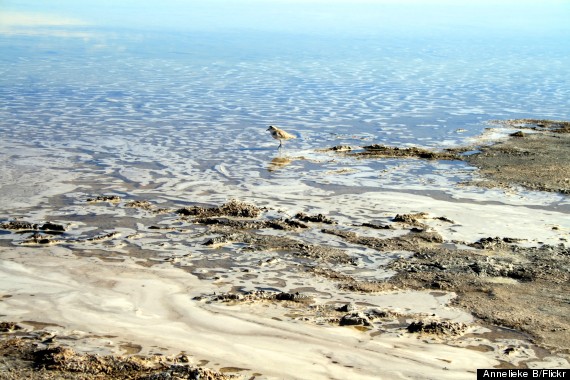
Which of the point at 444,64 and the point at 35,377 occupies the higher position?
the point at 444,64

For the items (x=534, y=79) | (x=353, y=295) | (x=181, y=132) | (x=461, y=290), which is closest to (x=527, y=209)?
(x=461, y=290)

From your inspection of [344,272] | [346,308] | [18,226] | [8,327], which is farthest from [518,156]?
[8,327]

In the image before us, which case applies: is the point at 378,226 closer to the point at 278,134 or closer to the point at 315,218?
the point at 315,218

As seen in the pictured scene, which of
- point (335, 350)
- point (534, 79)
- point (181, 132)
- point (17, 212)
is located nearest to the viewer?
point (335, 350)

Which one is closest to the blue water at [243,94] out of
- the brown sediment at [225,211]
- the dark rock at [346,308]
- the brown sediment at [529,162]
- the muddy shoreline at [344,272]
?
the brown sediment at [529,162]

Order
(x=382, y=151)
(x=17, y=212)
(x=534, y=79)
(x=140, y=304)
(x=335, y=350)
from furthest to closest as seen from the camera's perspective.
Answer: (x=534, y=79)
(x=382, y=151)
(x=17, y=212)
(x=140, y=304)
(x=335, y=350)

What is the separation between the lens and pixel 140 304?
6582 mm

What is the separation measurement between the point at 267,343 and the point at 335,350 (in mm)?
533

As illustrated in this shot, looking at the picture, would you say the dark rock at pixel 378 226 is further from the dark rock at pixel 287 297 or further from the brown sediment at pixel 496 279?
the dark rock at pixel 287 297

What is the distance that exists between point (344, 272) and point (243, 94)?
14127 mm

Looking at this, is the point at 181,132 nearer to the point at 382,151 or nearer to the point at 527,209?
the point at 382,151

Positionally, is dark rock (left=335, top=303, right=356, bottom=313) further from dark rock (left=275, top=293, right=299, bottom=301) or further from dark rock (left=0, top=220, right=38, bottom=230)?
dark rock (left=0, top=220, right=38, bottom=230)

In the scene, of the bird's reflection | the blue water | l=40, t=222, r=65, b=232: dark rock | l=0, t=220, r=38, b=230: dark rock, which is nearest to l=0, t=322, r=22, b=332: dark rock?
l=40, t=222, r=65, b=232: dark rock

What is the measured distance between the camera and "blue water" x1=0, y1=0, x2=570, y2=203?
13.4 meters
